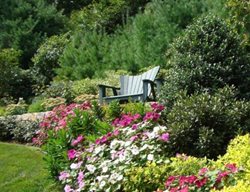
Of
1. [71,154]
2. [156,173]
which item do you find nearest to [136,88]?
[71,154]

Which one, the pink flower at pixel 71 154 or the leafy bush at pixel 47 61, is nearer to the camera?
the pink flower at pixel 71 154

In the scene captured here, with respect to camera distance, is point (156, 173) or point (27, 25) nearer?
point (156, 173)

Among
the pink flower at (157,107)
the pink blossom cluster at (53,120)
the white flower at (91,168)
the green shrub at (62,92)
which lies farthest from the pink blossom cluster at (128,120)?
the green shrub at (62,92)

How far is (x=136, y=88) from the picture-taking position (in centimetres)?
964

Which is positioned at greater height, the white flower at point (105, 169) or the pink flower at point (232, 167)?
the pink flower at point (232, 167)

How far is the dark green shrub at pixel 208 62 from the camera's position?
653 centimetres

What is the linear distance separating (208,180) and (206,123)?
1846mm

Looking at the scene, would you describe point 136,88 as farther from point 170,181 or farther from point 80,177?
point 170,181

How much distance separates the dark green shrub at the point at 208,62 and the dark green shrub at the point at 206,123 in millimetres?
529

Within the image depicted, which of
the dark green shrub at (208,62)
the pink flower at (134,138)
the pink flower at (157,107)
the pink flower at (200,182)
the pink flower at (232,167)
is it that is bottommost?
the pink flower at (200,182)

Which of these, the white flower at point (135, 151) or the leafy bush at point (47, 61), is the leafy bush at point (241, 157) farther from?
the leafy bush at point (47, 61)

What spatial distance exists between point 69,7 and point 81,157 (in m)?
18.1

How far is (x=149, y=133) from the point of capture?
5508 mm

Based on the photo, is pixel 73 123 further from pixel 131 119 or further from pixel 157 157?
pixel 157 157
